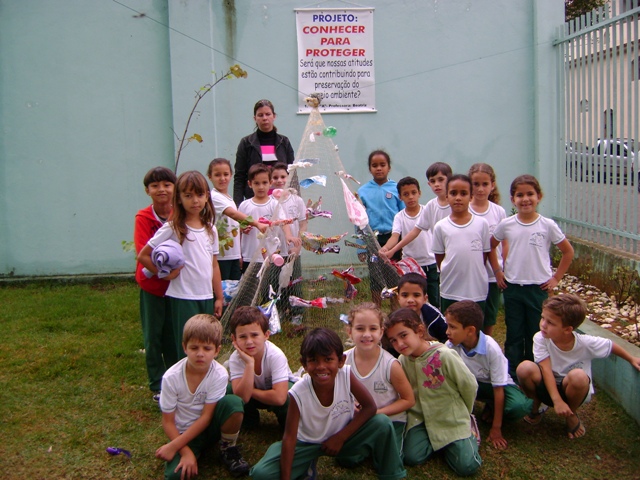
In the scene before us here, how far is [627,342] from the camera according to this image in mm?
3758

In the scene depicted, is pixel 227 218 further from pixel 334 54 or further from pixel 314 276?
pixel 334 54

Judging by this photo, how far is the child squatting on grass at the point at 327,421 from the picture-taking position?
2.74m

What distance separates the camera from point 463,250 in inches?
154

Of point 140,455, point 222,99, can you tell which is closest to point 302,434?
point 140,455

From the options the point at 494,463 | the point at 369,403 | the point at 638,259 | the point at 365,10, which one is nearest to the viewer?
the point at 369,403

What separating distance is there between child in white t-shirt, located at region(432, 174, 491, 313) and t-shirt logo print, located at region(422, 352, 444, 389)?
91cm

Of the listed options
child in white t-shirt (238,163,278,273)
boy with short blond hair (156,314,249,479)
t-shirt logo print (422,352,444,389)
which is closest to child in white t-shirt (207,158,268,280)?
child in white t-shirt (238,163,278,273)

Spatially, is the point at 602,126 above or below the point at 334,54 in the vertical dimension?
below

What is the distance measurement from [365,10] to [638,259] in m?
3.67

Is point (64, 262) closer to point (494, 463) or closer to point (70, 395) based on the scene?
point (70, 395)

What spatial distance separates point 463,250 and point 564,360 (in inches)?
35.6

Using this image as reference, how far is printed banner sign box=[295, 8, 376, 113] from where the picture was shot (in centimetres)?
671

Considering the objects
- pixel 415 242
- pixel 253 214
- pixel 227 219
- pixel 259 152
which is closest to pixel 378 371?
pixel 415 242

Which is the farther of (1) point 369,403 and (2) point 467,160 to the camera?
(2) point 467,160
